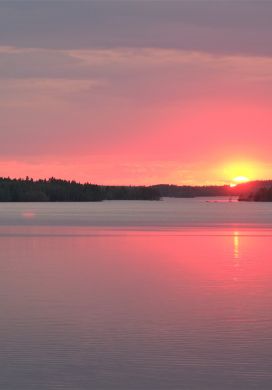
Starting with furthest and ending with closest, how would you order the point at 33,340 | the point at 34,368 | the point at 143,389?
the point at 33,340 → the point at 34,368 → the point at 143,389

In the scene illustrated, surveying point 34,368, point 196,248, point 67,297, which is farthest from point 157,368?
point 196,248

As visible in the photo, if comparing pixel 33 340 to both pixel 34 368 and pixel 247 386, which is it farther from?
pixel 247 386

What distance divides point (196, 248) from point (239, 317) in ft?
79.9

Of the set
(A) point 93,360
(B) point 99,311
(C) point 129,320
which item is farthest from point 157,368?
(B) point 99,311

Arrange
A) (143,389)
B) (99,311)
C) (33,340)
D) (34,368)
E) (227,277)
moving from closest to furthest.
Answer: (143,389) < (34,368) < (33,340) < (99,311) < (227,277)

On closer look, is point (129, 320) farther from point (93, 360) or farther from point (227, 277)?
point (227, 277)

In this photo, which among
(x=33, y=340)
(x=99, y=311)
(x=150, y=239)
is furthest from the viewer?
(x=150, y=239)

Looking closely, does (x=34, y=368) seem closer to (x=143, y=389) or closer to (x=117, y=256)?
(x=143, y=389)

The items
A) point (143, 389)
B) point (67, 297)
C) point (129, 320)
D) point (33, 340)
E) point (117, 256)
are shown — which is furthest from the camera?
point (117, 256)

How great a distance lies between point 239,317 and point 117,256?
61.1 ft

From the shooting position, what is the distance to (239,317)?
19.0m

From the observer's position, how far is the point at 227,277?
28312 millimetres

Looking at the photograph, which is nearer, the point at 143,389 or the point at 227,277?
the point at 143,389

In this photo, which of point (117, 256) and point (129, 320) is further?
point (117, 256)
